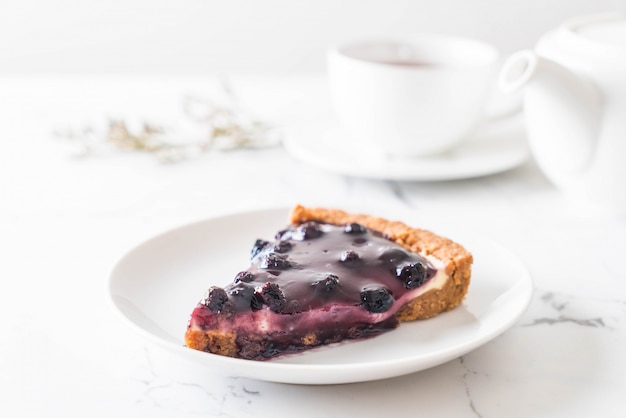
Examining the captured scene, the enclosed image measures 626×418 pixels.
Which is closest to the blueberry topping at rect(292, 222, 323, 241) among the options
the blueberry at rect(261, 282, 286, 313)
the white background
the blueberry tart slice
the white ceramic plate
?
the blueberry tart slice

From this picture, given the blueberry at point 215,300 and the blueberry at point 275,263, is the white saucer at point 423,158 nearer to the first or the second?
the blueberry at point 275,263

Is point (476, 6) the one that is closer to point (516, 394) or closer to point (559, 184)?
point (559, 184)

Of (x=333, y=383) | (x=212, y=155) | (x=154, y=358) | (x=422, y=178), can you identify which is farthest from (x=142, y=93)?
(x=333, y=383)

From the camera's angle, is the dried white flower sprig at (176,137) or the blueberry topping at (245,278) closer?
the blueberry topping at (245,278)

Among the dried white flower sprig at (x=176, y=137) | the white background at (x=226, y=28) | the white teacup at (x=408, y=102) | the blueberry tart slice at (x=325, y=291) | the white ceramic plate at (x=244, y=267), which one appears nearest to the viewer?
the white ceramic plate at (x=244, y=267)

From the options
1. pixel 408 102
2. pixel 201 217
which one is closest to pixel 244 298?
pixel 201 217

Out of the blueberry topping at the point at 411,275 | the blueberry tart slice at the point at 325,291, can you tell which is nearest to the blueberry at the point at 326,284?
the blueberry tart slice at the point at 325,291
